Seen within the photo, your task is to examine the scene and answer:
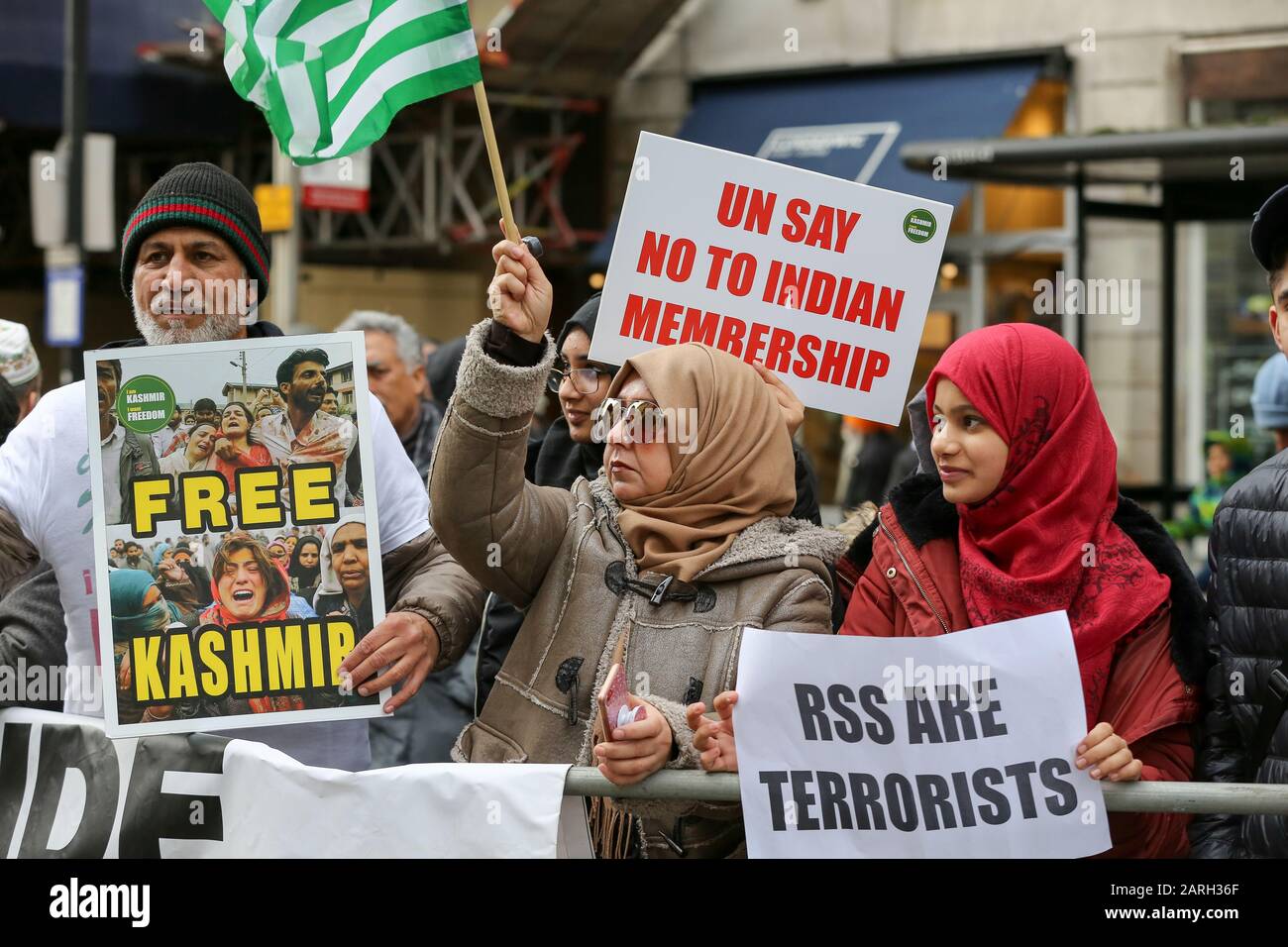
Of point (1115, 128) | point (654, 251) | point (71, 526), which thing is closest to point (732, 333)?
point (654, 251)

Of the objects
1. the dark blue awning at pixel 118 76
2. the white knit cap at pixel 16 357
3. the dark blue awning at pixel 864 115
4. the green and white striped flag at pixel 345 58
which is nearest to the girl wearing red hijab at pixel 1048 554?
the green and white striped flag at pixel 345 58

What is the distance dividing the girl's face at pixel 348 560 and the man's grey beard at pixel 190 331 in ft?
1.82

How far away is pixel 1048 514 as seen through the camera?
11.0 ft

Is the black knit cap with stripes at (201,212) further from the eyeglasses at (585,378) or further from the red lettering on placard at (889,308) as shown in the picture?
the red lettering on placard at (889,308)

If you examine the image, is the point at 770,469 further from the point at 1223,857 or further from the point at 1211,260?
the point at 1211,260

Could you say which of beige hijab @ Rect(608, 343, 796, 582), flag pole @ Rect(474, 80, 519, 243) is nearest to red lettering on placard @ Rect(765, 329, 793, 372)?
beige hijab @ Rect(608, 343, 796, 582)

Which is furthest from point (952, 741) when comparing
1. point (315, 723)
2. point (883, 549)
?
point (315, 723)

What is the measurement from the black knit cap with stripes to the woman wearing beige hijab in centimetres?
76

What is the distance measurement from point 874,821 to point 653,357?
1.05m

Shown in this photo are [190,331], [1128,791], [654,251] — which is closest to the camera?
[1128,791]

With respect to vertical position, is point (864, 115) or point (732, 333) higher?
point (864, 115)

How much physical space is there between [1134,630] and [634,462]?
1.03 m

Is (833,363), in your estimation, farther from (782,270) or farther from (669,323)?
(669,323)

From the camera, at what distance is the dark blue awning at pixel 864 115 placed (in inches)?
592
